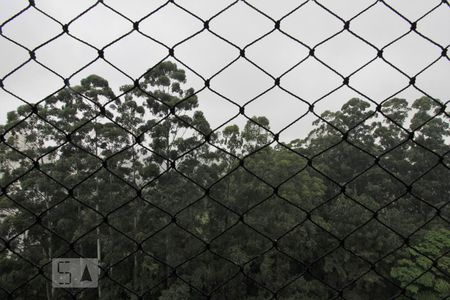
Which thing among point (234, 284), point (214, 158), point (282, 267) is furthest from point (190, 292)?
point (214, 158)

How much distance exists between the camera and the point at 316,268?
38.8 ft

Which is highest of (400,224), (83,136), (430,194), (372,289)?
(83,136)

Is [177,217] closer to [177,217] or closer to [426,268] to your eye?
[177,217]

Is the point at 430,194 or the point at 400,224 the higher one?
the point at 430,194

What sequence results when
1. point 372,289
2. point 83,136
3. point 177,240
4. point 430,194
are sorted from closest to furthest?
point 83,136
point 177,240
point 372,289
point 430,194

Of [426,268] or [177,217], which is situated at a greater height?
[177,217]

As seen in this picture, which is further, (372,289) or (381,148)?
(381,148)

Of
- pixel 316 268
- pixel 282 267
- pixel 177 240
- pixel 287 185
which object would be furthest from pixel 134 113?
pixel 316 268

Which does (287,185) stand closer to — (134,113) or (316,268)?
(316,268)

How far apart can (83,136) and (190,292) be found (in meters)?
3.87

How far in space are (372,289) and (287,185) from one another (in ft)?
11.6

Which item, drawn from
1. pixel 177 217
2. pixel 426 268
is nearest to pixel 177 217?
pixel 177 217

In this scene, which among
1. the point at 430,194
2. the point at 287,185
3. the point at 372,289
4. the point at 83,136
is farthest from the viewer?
the point at 430,194

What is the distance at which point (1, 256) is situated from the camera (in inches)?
386
